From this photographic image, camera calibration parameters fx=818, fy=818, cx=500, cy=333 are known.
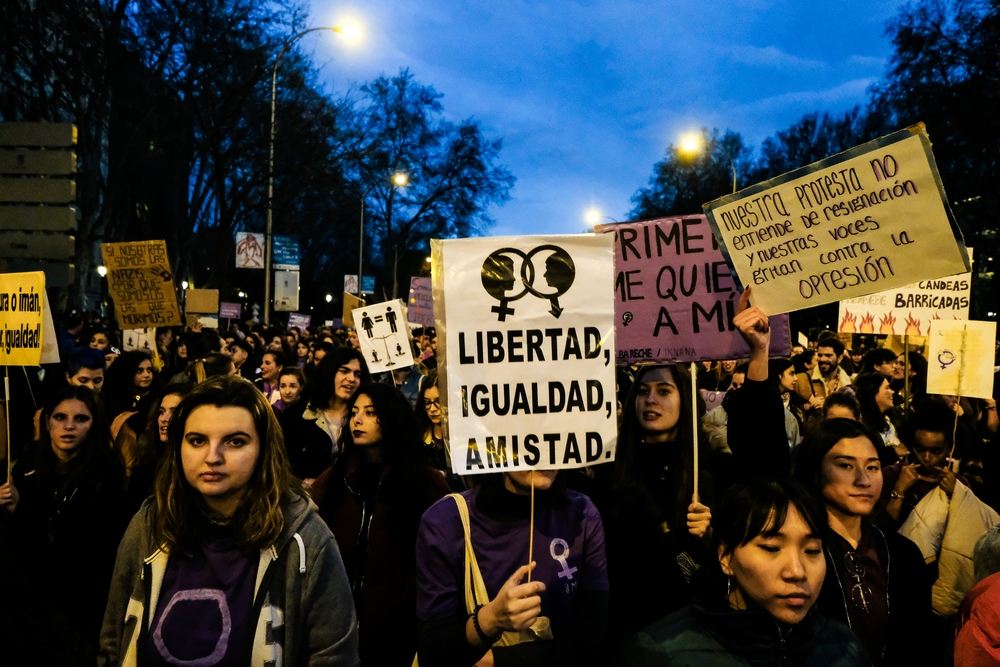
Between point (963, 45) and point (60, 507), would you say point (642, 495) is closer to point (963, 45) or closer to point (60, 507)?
point (60, 507)

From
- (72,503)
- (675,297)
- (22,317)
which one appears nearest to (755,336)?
(675,297)

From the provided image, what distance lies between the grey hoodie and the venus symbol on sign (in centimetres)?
69

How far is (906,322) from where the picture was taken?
26.2ft

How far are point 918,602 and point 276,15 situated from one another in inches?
980

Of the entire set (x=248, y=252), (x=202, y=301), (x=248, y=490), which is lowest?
(x=248, y=490)

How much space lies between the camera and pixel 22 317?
17.9 feet

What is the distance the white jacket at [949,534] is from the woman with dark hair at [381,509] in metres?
2.33

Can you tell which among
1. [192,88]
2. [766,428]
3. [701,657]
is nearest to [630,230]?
[766,428]

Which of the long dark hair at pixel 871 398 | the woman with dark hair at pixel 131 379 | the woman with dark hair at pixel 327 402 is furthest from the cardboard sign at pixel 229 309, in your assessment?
the long dark hair at pixel 871 398

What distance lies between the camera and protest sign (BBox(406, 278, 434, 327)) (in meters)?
12.8

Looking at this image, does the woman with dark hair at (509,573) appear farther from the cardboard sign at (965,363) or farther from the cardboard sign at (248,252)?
the cardboard sign at (248,252)

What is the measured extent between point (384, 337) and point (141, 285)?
4.26 metres

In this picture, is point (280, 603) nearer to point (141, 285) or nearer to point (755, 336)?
point (755, 336)

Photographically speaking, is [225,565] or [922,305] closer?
[225,565]
